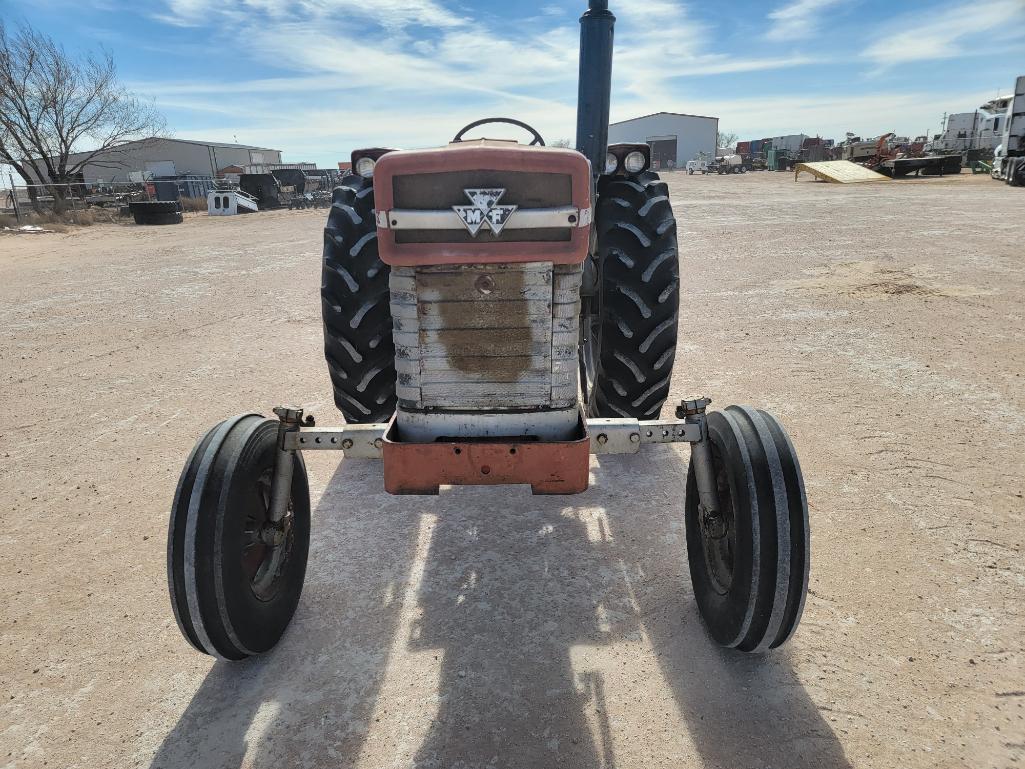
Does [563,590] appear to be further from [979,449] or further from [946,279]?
[946,279]

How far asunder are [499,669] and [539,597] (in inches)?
18.0

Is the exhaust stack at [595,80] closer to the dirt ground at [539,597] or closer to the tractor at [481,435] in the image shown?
the dirt ground at [539,597]

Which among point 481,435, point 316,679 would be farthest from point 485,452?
point 316,679

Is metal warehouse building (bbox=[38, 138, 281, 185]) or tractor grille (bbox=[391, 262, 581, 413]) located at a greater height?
metal warehouse building (bbox=[38, 138, 281, 185])

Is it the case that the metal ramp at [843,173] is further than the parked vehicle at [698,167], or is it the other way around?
the parked vehicle at [698,167]

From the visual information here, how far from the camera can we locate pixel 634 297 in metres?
3.23

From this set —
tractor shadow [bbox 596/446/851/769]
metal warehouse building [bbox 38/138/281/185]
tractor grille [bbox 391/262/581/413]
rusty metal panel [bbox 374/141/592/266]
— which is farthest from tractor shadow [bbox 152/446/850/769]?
metal warehouse building [bbox 38/138/281/185]

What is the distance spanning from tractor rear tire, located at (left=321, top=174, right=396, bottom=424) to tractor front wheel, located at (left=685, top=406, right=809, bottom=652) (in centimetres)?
161

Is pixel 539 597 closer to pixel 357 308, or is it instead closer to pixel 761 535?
pixel 761 535

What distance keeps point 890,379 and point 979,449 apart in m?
1.28

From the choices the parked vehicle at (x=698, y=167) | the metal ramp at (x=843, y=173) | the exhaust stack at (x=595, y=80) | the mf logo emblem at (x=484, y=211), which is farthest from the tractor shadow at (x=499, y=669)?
the parked vehicle at (x=698, y=167)

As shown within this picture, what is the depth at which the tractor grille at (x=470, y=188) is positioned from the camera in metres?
2.23

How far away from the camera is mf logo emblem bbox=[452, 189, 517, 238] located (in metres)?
2.21

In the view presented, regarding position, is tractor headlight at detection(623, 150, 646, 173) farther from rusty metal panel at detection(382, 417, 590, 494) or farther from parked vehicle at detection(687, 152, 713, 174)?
parked vehicle at detection(687, 152, 713, 174)
